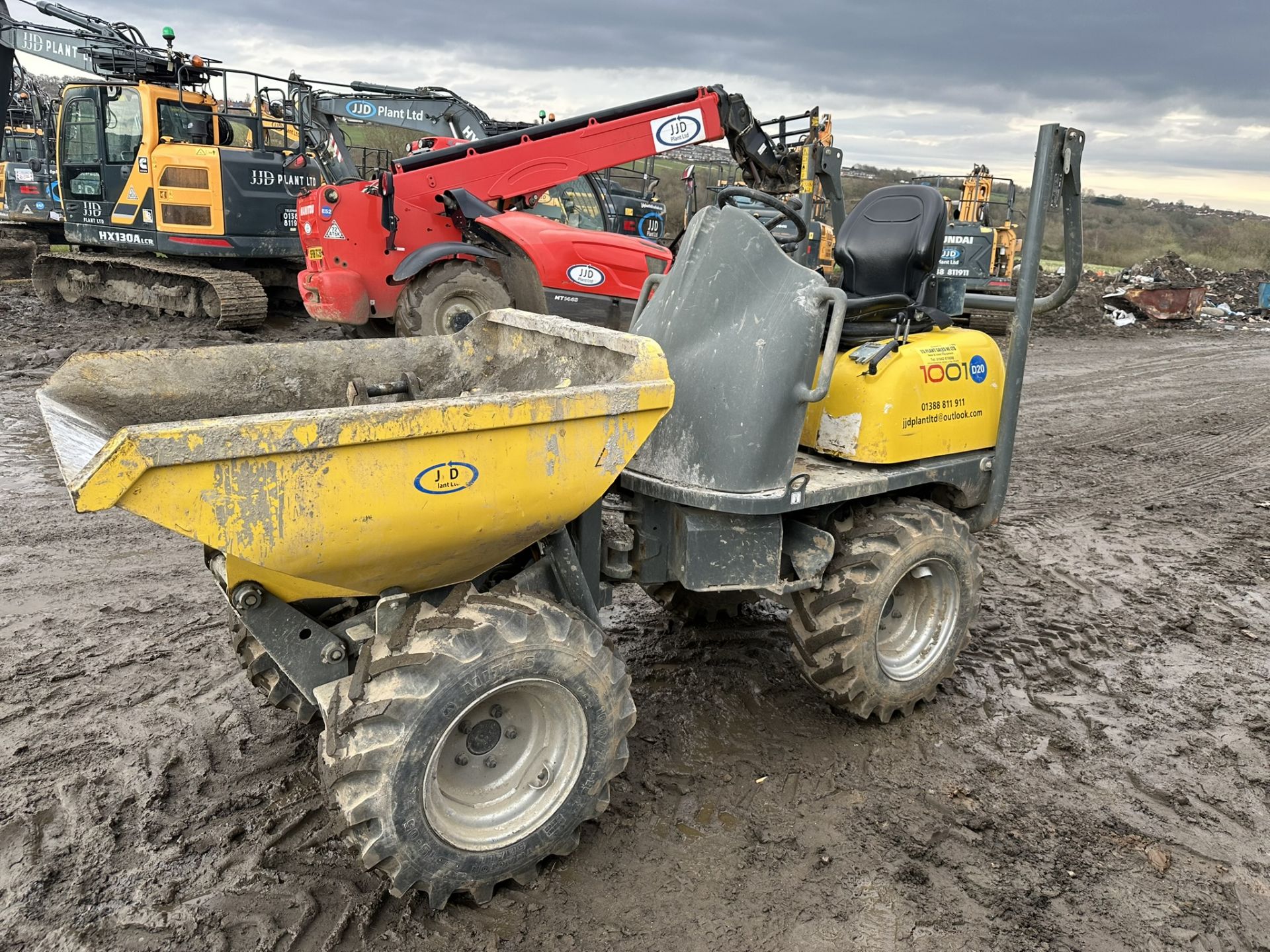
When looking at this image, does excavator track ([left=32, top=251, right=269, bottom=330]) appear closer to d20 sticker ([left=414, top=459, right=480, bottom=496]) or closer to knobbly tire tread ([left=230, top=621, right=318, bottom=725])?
knobbly tire tread ([left=230, top=621, right=318, bottom=725])

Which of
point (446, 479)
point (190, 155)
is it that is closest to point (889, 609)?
point (446, 479)

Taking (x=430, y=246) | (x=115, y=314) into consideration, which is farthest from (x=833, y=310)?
(x=115, y=314)

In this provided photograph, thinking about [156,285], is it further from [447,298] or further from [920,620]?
[920,620]

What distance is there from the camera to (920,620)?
3.73 meters

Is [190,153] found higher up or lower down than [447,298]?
higher up

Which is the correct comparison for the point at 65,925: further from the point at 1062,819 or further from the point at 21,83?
the point at 21,83

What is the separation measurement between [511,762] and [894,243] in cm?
237

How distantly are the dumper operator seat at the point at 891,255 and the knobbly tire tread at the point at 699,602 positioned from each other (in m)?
1.31

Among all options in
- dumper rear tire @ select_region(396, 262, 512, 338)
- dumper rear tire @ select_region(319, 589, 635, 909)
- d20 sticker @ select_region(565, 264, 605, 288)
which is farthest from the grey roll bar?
dumper rear tire @ select_region(396, 262, 512, 338)

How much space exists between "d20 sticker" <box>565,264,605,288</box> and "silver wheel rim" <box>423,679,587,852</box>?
6.16 meters

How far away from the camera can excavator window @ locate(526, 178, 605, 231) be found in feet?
34.4

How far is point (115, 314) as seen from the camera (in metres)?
12.3

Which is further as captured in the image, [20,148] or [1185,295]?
[20,148]

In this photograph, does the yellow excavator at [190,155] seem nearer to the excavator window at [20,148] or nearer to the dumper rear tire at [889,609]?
the excavator window at [20,148]
